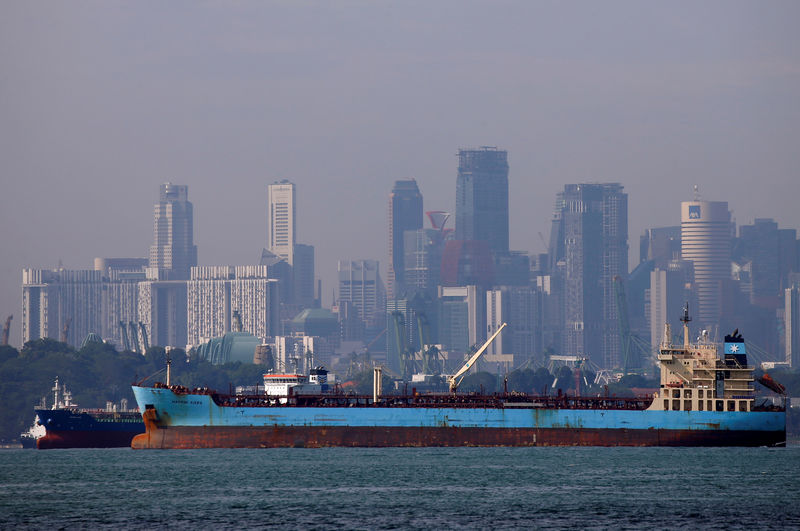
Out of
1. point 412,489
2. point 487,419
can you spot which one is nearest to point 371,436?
point 487,419

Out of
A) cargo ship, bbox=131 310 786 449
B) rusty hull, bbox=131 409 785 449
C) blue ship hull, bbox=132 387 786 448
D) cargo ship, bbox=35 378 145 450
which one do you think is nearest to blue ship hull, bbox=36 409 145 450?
cargo ship, bbox=35 378 145 450

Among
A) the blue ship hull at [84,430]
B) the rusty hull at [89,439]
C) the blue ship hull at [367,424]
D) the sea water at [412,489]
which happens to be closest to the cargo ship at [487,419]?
the blue ship hull at [367,424]

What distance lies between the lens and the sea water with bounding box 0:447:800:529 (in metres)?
64.1

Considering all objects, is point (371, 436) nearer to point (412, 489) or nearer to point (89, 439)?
point (412, 489)

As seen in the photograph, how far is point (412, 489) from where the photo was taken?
7538 cm

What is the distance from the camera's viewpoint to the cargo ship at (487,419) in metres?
98.5

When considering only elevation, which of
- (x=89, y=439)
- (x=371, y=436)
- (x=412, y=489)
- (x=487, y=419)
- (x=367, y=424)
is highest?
(x=487, y=419)

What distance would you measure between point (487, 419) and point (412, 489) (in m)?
26.5

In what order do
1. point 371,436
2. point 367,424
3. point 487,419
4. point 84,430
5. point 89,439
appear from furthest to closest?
1. point 89,439
2. point 84,430
3. point 487,419
4. point 371,436
5. point 367,424

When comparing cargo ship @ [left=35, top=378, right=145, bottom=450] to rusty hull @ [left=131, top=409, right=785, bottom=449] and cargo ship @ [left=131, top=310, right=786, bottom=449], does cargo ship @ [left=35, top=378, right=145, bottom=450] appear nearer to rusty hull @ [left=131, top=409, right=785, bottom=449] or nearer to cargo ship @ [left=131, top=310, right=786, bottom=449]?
cargo ship @ [left=131, top=310, right=786, bottom=449]

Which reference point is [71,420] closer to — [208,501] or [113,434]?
[113,434]

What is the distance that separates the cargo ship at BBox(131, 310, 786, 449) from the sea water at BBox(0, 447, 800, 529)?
1.11m

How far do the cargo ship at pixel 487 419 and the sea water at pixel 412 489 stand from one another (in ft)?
3.64

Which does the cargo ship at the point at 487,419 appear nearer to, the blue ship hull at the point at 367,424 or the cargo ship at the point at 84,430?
the blue ship hull at the point at 367,424
